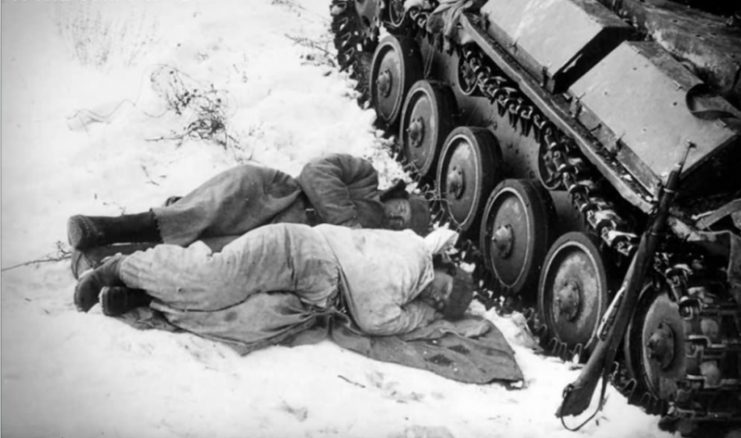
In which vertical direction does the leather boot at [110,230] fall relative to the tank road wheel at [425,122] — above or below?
below

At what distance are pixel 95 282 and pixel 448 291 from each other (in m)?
1.97

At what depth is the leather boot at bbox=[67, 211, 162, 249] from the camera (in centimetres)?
471

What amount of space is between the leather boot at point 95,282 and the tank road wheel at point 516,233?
2.43 metres

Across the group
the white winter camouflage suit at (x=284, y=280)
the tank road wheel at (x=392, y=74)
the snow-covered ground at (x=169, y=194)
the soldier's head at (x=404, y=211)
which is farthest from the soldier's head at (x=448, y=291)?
the tank road wheel at (x=392, y=74)

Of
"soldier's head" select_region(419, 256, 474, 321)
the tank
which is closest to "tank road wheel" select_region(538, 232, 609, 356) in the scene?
the tank

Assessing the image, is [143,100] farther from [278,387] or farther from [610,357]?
[610,357]

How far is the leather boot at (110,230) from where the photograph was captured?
15.5 feet

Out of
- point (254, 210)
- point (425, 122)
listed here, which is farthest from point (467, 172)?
point (254, 210)

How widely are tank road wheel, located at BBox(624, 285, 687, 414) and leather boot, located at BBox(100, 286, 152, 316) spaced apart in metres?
2.54

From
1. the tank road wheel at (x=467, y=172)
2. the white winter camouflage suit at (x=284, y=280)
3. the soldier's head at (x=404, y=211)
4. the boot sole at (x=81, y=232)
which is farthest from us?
the tank road wheel at (x=467, y=172)

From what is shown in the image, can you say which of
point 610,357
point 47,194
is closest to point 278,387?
point 610,357

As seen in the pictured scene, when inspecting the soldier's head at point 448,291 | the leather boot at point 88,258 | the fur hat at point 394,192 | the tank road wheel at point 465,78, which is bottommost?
the leather boot at point 88,258

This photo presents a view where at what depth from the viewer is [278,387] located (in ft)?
13.7

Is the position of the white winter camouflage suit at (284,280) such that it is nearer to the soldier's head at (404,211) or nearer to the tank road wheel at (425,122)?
the soldier's head at (404,211)
